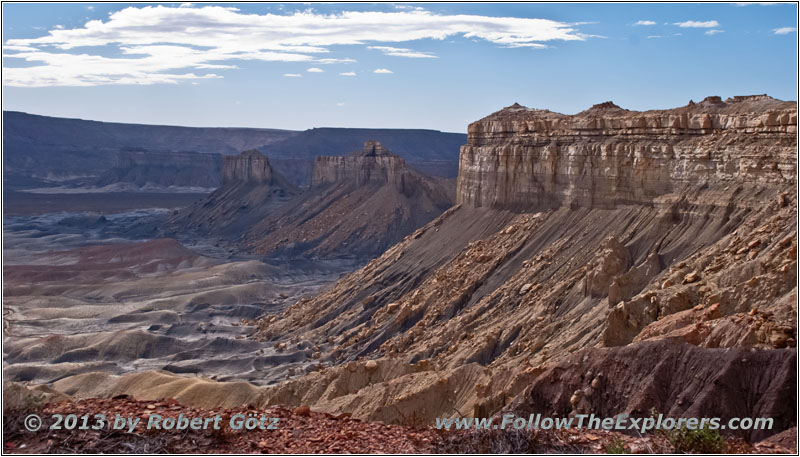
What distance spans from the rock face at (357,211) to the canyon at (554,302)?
17.0m

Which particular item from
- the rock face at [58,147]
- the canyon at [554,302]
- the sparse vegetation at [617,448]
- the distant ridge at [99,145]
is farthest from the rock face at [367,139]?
the sparse vegetation at [617,448]

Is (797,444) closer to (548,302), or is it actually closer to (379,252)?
(548,302)

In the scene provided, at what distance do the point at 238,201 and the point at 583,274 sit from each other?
8036 cm

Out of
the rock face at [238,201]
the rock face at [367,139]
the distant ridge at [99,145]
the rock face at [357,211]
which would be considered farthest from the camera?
the rock face at [367,139]

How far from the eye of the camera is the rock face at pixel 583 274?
59.2 ft

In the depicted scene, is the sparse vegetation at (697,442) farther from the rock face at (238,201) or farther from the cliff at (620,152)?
the rock face at (238,201)

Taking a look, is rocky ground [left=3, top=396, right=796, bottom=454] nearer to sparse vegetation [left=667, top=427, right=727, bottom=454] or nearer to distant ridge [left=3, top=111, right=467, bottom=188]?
sparse vegetation [left=667, top=427, right=727, bottom=454]

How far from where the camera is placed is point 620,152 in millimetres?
35438

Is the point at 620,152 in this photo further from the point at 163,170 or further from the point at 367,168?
the point at 163,170

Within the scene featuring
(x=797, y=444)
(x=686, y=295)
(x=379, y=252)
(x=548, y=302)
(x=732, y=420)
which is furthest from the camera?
(x=379, y=252)

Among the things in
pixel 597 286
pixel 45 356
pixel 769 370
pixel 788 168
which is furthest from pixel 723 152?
pixel 45 356

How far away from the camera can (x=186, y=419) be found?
13.3 meters

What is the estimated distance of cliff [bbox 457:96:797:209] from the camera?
28.9 metres

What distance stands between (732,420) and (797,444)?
172cm
